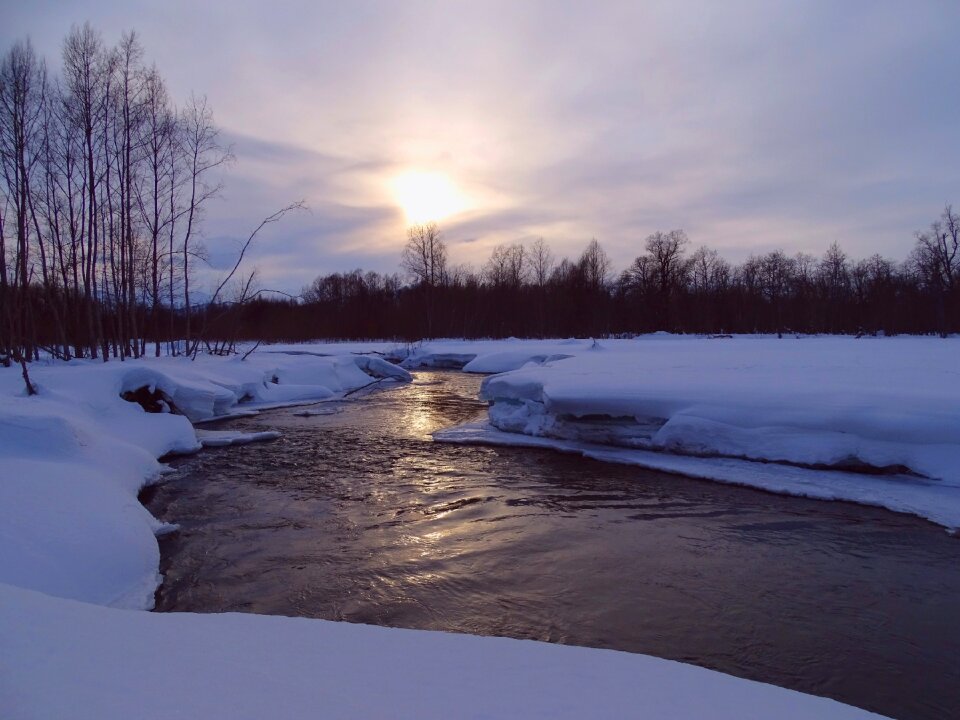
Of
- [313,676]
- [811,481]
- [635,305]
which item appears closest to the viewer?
[313,676]

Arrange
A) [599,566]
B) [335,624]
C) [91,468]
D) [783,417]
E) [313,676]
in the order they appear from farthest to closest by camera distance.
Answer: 1. [783,417]
2. [91,468]
3. [599,566]
4. [335,624]
5. [313,676]

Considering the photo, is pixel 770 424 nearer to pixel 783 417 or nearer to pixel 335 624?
pixel 783 417

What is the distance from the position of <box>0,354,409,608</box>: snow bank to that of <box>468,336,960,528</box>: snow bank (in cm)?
562

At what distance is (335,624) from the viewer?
9.32 ft

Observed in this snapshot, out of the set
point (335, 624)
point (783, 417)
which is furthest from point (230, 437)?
point (783, 417)

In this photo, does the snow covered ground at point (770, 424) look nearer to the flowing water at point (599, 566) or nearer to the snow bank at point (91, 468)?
the flowing water at point (599, 566)

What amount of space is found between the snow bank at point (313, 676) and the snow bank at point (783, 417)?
17.6 feet

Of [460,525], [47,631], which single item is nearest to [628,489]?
[460,525]

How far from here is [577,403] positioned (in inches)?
384

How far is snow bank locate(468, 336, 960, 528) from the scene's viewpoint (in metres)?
6.93

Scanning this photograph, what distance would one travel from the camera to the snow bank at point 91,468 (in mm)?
4129

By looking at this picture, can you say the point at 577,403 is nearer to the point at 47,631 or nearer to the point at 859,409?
the point at 859,409

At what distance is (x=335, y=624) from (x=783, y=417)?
23.4ft

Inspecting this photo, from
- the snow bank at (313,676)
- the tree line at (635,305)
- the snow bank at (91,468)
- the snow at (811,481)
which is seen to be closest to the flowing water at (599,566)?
the snow at (811,481)
